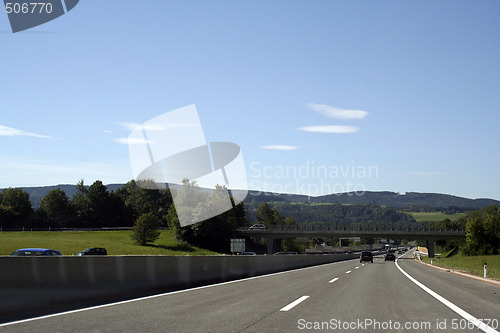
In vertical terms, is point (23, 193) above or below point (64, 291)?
above

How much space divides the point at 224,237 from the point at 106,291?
9303 cm

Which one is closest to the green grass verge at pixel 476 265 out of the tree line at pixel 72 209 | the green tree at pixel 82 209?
the tree line at pixel 72 209

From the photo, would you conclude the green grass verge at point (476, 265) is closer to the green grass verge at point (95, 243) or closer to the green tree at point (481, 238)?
the green grass verge at point (95, 243)

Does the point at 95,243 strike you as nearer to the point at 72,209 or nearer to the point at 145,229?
the point at 145,229

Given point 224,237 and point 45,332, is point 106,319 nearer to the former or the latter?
point 45,332

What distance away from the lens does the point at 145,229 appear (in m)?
95.6

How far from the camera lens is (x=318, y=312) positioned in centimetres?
1022

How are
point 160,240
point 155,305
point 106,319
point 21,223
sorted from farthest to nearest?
point 21,223, point 160,240, point 155,305, point 106,319

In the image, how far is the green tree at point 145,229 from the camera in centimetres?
9512

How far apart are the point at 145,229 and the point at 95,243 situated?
1312cm

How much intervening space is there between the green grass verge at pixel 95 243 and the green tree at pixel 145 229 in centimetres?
156

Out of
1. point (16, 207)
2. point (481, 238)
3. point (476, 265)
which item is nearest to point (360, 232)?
point (481, 238)

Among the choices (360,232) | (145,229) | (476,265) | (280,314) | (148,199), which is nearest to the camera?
(280,314)

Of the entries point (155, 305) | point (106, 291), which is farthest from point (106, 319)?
point (106, 291)
